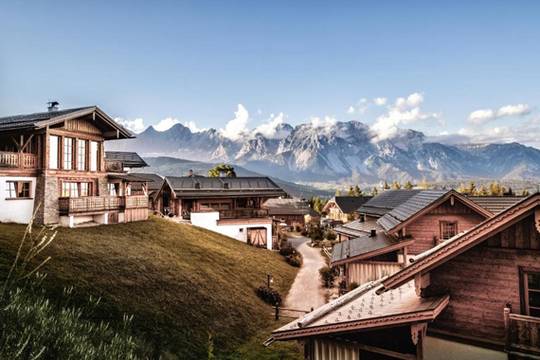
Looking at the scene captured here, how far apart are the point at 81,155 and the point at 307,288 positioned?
2375cm

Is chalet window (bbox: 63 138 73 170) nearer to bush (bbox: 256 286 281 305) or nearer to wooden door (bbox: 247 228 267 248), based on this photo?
bush (bbox: 256 286 281 305)

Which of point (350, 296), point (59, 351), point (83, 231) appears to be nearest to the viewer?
point (59, 351)

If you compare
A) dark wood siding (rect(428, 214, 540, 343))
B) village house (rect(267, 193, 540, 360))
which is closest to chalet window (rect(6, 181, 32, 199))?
village house (rect(267, 193, 540, 360))

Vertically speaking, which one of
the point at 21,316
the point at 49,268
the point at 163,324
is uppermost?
the point at 21,316

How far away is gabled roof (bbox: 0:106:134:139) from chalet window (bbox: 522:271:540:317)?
29301 millimetres

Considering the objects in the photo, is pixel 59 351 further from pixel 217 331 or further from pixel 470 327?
pixel 217 331

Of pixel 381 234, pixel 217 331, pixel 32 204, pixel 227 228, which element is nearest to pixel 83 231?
pixel 32 204

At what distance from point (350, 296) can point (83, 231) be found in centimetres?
2058

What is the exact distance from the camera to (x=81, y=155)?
2984 centimetres

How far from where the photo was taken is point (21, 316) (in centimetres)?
621

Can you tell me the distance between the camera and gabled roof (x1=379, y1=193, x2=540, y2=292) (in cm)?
925

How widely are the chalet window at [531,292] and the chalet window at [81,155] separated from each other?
3128 cm

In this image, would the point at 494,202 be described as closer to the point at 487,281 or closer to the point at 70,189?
the point at 487,281

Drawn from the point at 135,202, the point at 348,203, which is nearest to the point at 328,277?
the point at 135,202
